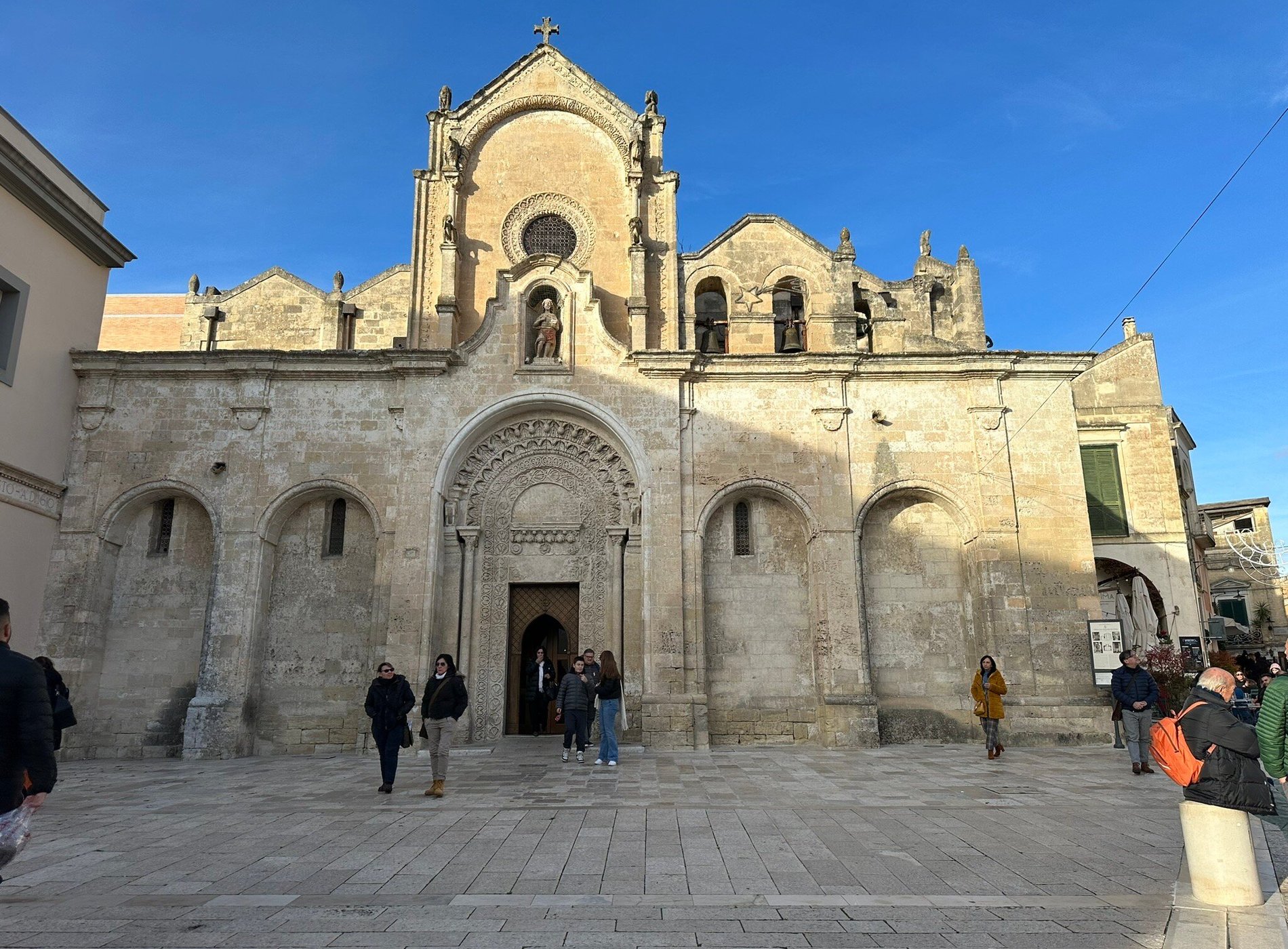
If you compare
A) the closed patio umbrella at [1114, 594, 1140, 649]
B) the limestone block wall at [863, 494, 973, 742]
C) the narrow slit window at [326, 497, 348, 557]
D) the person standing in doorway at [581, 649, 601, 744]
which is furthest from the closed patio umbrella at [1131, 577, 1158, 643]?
the narrow slit window at [326, 497, 348, 557]

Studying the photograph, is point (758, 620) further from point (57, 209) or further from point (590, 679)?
point (57, 209)

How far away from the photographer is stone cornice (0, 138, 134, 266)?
15258 millimetres

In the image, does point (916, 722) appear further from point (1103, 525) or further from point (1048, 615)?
point (1103, 525)

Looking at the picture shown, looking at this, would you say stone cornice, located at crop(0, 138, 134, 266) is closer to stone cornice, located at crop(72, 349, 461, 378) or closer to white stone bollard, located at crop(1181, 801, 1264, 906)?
stone cornice, located at crop(72, 349, 461, 378)

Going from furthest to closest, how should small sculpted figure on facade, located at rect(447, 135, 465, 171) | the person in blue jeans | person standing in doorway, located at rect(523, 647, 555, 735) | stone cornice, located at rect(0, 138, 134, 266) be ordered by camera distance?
1. small sculpted figure on facade, located at rect(447, 135, 465, 171)
2. person standing in doorway, located at rect(523, 647, 555, 735)
3. stone cornice, located at rect(0, 138, 134, 266)
4. the person in blue jeans

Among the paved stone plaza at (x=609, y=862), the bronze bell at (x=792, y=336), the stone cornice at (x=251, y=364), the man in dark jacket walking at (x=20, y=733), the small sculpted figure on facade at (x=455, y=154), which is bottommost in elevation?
the paved stone plaza at (x=609, y=862)

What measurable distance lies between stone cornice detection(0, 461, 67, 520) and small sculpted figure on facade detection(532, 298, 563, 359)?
408 inches

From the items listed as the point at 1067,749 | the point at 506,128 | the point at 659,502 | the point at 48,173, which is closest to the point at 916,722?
the point at 1067,749

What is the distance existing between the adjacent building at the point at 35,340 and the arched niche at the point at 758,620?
13.5 m

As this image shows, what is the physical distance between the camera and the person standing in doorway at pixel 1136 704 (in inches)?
483

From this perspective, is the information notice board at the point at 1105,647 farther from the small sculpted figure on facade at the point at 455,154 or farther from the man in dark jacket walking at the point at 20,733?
the small sculpted figure on facade at the point at 455,154

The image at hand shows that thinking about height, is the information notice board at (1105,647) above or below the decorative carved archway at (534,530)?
below

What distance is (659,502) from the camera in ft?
55.2

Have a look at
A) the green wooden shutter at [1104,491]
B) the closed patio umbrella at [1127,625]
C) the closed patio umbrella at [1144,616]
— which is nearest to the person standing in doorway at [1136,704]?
the closed patio umbrella at [1127,625]
